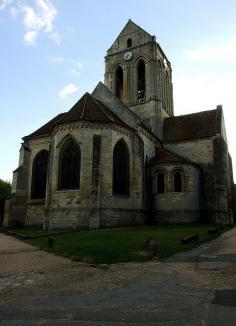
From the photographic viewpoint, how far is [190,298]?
604cm

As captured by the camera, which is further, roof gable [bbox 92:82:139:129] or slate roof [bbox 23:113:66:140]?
slate roof [bbox 23:113:66:140]

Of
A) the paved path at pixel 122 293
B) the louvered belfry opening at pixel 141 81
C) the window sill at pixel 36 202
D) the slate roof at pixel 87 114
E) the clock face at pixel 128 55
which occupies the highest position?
the clock face at pixel 128 55

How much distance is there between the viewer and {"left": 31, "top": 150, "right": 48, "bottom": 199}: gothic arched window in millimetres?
28672

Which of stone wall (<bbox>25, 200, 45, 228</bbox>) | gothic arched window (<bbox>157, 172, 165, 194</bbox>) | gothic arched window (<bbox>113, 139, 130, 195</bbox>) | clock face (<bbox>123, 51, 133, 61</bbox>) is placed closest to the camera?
gothic arched window (<bbox>113, 139, 130, 195</bbox>)

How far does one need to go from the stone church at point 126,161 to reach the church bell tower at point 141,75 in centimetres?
11

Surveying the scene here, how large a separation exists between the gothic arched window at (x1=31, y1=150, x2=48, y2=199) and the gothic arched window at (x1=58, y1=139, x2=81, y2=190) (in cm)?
462

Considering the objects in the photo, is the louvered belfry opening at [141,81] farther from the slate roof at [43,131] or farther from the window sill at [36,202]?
the window sill at [36,202]

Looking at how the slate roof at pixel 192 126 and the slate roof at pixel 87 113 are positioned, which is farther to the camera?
the slate roof at pixel 192 126

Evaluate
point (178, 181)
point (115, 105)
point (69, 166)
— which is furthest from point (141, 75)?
point (69, 166)

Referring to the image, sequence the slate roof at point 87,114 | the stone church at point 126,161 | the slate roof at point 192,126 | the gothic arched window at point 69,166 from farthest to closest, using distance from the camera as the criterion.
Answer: the slate roof at point 192,126 → the slate roof at point 87,114 → the gothic arched window at point 69,166 → the stone church at point 126,161

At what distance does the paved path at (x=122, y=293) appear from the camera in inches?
199

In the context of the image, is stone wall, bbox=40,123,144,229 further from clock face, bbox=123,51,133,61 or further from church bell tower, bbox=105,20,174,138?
clock face, bbox=123,51,133,61

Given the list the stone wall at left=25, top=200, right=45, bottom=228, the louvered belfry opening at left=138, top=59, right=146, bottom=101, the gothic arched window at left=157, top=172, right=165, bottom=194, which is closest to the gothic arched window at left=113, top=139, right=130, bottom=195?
the gothic arched window at left=157, top=172, right=165, bottom=194


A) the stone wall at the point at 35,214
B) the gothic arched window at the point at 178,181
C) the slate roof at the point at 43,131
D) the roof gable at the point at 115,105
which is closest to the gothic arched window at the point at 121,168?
the roof gable at the point at 115,105
